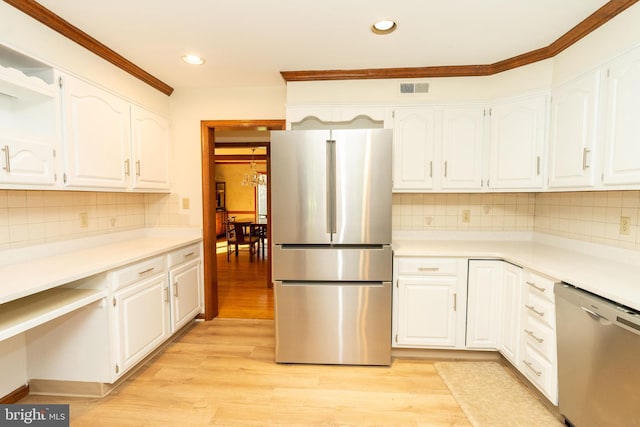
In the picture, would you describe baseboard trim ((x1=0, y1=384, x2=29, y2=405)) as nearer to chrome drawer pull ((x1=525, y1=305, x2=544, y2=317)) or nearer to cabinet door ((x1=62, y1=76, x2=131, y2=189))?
cabinet door ((x1=62, y1=76, x2=131, y2=189))

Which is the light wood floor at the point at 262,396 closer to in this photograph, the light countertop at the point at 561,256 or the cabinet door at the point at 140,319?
the cabinet door at the point at 140,319

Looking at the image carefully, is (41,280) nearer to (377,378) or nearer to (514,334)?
(377,378)

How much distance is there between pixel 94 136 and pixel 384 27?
82.6 inches

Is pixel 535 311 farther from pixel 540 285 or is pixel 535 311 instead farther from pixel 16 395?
pixel 16 395

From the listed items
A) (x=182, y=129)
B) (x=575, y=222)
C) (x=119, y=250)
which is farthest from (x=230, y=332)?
(x=575, y=222)

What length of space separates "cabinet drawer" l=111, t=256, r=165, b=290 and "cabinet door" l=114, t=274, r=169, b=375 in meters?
0.04

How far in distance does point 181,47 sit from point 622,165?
2883mm

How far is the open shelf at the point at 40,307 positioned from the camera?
54.7 inches

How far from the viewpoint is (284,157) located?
2258 millimetres

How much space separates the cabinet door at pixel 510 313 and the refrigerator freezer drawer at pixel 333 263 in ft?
2.77

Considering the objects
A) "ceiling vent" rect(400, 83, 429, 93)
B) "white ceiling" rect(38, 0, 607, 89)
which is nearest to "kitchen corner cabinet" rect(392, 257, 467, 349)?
"ceiling vent" rect(400, 83, 429, 93)

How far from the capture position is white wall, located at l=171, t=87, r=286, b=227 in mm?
3039

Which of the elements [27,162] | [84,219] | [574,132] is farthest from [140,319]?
[574,132]

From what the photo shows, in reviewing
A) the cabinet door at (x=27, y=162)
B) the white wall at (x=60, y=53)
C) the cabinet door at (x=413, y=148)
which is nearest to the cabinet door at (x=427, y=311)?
the cabinet door at (x=413, y=148)
